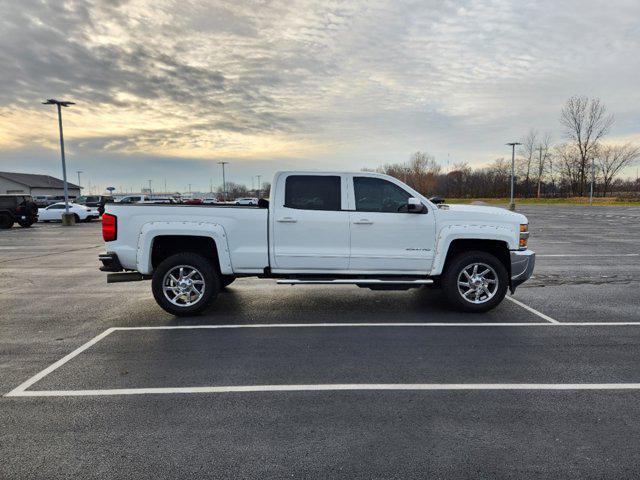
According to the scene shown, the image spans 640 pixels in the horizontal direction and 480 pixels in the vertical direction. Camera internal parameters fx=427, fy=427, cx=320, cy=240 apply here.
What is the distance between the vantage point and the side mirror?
5928 mm

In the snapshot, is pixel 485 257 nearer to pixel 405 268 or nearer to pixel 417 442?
pixel 405 268

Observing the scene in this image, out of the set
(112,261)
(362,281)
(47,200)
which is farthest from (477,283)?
(47,200)

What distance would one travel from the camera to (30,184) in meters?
80.3

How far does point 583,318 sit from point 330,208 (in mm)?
3871

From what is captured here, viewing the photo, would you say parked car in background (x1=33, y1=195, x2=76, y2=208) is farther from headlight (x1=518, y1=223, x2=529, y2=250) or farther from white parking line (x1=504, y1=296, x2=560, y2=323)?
headlight (x1=518, y1=223, x2=529, y2=250)

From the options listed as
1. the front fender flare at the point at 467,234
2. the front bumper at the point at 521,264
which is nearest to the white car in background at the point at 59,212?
the front fender flare at the point at 467,234

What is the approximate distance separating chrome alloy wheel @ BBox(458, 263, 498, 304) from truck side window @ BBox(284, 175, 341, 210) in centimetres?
212

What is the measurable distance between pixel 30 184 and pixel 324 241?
9263cm

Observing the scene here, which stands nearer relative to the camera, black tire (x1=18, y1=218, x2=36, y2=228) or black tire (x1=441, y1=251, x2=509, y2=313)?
black tire (x1=441, y1=251, x2=509, y2=313)

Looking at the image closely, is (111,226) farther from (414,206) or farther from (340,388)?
(414,206)

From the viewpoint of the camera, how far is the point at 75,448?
2955 mm

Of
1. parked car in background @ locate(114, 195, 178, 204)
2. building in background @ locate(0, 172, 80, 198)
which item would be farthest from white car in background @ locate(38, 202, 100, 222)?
building in background @ locate(0, 172, 80, 198)

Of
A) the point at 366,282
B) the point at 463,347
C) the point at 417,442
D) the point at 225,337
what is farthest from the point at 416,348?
the point at 225,337

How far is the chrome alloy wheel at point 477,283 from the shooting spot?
621cm
